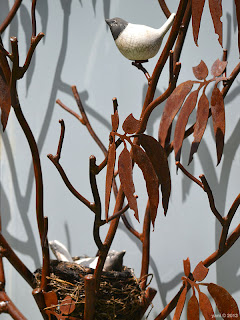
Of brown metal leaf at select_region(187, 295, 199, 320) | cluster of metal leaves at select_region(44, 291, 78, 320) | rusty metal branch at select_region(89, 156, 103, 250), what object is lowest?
cluster of metal leaves at select_region(44, 291, 78, 320)

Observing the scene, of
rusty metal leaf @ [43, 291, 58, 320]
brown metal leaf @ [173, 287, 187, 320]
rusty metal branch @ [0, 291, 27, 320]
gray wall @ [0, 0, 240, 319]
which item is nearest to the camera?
brown metal leaf @ [173, 287, 187, 320]

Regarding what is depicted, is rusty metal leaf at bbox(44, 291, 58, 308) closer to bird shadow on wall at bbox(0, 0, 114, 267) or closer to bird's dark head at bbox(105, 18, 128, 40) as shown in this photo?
bird shadow on wall at bbox(0, 0, 114, 267)

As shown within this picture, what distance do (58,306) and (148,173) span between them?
31 centimetres

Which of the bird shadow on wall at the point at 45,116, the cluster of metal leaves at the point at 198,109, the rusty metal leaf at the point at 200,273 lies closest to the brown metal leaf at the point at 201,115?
the cluster of metal leaves at the point at 198,109

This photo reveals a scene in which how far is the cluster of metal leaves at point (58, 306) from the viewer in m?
0.79

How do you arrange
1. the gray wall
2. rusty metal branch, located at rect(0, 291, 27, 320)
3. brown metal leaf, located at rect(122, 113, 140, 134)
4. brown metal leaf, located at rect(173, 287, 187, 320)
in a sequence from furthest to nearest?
the gray wall
rusty metal branch, located at rect(0, 291, 27, 320)
brown metal leaf, located at rect(173, 287, 187, 320)
brown metal leaf, located at rect(122, 113, 140, 134)

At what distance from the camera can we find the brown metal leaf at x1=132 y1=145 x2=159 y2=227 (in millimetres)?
629

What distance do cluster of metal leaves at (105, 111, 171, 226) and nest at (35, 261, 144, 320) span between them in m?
0.23

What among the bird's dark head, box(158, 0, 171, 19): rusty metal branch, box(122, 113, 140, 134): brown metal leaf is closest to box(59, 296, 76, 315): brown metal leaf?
box(122, 113, 140, 134): brown metal leaf

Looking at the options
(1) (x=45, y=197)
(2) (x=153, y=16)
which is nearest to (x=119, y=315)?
(1) (x=45, y=197)

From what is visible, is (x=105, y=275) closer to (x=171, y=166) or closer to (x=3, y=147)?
(x=171, y=166)

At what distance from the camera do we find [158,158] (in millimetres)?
651

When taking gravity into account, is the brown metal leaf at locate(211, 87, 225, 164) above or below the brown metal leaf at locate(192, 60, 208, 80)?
below

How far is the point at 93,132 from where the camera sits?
1.04 metres
